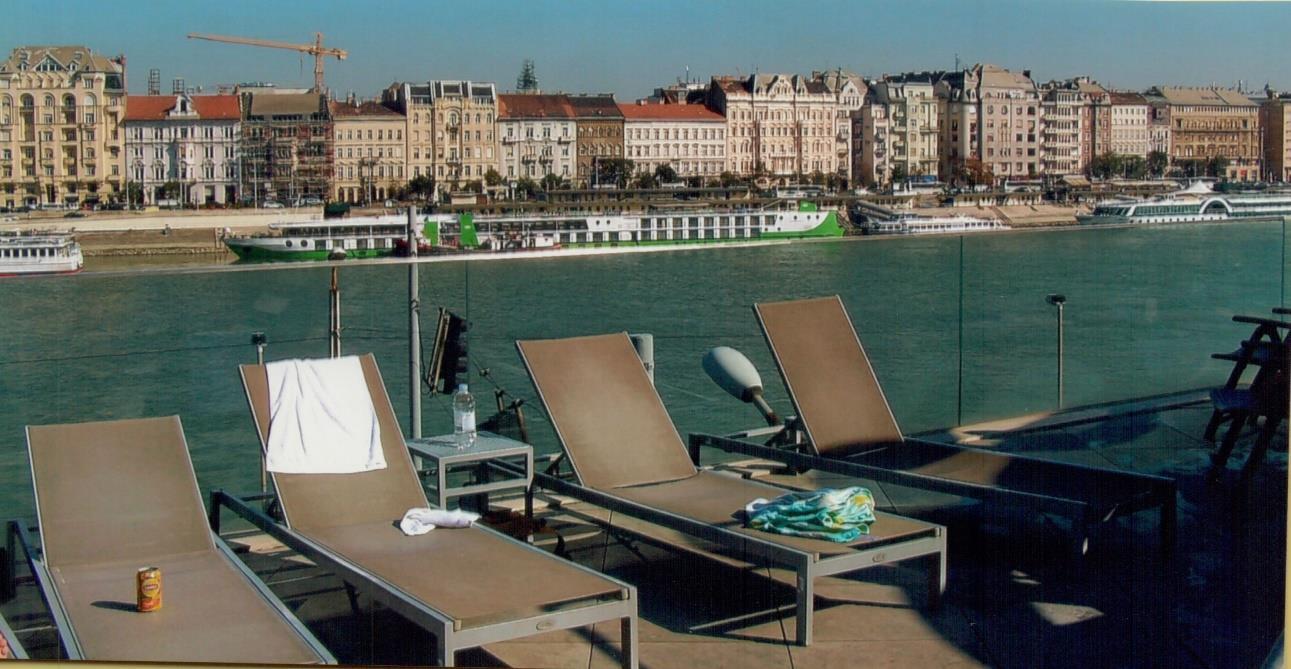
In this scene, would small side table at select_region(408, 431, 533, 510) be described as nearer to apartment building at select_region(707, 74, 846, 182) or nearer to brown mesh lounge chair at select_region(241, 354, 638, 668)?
brown mesh lounge chair at select_region(241, 354, 638, 668)

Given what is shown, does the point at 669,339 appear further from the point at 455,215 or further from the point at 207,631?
the point at 207,631

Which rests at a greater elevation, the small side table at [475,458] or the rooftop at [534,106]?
the rooftop at [534,106]

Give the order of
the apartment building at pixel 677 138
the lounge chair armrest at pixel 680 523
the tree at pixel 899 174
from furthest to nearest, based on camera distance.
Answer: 1. the tree at pixel 899 174
2. the apartment building at pixel 677 138
3. the lounge chair armrest at pixel 680 523

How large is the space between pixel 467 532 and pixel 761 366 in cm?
320

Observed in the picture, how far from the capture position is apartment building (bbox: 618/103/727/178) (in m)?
7.36

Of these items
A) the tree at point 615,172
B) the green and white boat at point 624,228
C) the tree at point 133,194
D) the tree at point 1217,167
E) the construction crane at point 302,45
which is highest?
the construction crane at point 302,45

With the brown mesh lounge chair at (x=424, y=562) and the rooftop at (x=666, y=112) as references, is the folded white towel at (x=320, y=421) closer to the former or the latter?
the brown mesh lounge chair at (x=424, y=562)

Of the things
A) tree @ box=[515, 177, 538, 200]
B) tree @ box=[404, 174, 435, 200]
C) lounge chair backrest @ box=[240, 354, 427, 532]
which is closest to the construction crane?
lounge chair backrest @ box=[240, 354, 427, 532]

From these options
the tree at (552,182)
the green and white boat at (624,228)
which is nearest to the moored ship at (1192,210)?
the green and white boat at (624,228)

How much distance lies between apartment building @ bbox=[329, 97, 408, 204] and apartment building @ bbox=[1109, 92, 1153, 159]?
3.19 metres

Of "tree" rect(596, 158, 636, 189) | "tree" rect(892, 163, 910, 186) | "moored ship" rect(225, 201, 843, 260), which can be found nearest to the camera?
"moored ship" rect(225, 201, 843, 260)

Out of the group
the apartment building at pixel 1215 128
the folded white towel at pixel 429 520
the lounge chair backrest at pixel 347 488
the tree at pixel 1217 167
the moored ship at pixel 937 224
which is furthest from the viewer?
the moored ship at pixel 937 224

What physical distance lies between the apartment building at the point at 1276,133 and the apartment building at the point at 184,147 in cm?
422

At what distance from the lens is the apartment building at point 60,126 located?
16.5 feet
